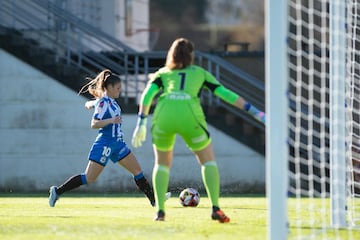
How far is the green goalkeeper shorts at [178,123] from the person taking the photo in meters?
11.4

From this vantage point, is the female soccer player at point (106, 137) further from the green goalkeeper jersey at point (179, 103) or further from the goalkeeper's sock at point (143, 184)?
the green goalkeeper jersey at point (179, 103)

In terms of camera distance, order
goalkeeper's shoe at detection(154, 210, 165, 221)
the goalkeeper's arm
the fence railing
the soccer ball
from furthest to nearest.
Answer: the fence railing → the soccer ball → goalkeeper's shoe at detection(154, 210, 165, 221) → the goalkeeper's arm

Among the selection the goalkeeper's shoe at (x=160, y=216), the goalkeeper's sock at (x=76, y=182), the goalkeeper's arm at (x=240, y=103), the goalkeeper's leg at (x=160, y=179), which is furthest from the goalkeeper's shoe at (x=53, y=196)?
the goalkeeper's arm at (x=240, y=103)

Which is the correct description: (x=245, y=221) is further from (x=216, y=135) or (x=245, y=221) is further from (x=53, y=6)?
(x=53, y=6)

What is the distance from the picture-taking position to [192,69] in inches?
451

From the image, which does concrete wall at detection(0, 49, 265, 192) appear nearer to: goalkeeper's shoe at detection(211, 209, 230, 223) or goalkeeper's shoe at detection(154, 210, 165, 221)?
goalkeeper's shoe at detection(154, 210, 165, 221)

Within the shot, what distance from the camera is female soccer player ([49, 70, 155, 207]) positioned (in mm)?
13977

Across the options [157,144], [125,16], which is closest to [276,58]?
[157,144]

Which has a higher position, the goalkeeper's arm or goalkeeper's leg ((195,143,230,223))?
the goalkeeper's arm

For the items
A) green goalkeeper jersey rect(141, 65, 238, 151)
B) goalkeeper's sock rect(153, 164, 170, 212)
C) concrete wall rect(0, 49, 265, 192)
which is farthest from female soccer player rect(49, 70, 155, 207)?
concrete wall rect(0, 49, 265, 192)

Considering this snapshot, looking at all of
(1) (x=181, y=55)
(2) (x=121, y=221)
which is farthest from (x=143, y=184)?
(1) (x=181, y=55)

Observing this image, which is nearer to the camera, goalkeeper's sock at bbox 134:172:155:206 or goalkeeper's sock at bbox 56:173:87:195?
goalkeeper's sock at bbox 56:173:87:195

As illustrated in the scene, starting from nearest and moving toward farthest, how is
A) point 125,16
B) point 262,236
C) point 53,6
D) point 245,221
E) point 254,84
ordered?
1. point 262,236
2. point 245,221
3. point 254,84
4. point 53,6
5. point 125,16

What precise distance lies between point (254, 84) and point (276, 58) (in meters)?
11.4
